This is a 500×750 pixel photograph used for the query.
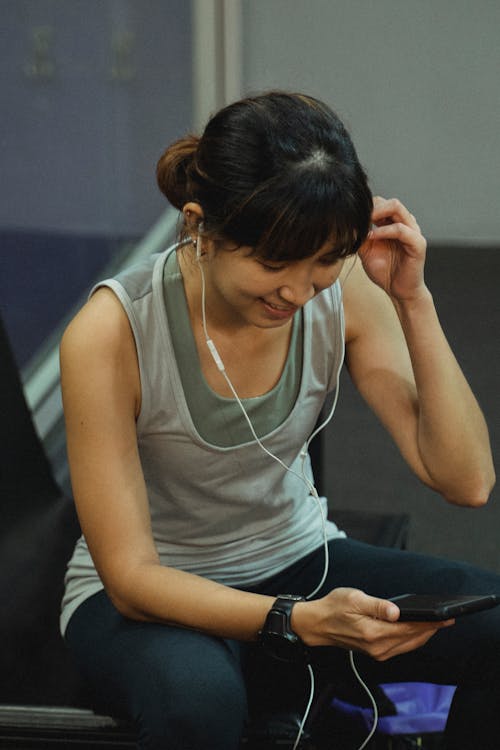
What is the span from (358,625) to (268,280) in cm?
40

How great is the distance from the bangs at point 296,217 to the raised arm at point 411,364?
0.62 feet

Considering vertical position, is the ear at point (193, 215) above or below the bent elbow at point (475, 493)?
above

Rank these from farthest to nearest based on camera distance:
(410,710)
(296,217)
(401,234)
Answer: (410,710) < (401,234) < (296,217)

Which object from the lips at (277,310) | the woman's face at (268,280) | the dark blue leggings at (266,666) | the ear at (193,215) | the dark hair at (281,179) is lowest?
the dark blue leggings at (266,666)

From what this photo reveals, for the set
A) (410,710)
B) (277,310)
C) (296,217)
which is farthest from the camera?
(410,710)

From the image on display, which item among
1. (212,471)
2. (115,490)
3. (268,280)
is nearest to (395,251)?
(268,280)

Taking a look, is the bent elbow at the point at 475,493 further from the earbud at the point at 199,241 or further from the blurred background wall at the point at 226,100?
the blurred background wall at the point at 226,100

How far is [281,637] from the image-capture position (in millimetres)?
1224

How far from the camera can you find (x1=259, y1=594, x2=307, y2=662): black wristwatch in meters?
1.23

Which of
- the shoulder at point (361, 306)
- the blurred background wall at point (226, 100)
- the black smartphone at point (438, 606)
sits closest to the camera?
the black smartphone at point (438, 606)

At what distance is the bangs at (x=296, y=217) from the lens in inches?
46.4

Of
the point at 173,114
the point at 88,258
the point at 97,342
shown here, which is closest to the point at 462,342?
the point at 88,258

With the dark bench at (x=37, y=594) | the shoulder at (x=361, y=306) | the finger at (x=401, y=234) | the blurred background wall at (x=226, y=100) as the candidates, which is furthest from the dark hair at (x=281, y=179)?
the blurred background wall at (x=226, y=100)

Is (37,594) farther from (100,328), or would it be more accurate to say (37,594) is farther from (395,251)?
(395,251)
